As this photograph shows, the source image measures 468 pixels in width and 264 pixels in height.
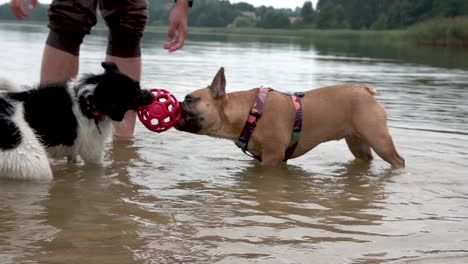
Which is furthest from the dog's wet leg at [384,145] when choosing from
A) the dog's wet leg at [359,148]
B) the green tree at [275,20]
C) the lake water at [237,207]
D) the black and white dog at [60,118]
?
the green tree at [275,20]

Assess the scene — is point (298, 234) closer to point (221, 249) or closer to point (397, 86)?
point (221, 249)

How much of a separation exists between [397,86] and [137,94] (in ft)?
25.6

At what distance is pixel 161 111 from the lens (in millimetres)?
4969

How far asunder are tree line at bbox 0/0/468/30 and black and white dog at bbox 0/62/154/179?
4417cm

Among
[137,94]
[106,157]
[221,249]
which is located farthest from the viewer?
[106,157]

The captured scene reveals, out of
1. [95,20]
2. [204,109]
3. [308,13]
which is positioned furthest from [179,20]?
[308,13]

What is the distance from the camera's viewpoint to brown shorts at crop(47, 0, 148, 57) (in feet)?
17.6

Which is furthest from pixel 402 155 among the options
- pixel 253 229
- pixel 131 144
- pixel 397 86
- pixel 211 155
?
pixel 397 86

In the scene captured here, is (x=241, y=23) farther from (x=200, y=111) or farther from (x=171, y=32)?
(x=200, y=111)

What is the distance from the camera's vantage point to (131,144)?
575cm

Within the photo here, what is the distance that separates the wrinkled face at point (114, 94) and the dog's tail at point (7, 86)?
1.70 ft

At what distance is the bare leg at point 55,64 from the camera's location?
5.44 meters

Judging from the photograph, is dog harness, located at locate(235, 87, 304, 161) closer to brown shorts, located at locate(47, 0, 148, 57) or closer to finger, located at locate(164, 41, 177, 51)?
finger, located at locate(164, 41, 177, 51)

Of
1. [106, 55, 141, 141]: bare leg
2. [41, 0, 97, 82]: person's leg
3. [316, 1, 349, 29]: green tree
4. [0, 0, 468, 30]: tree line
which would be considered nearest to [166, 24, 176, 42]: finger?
[106, 55, 141, 141]: bare leg
